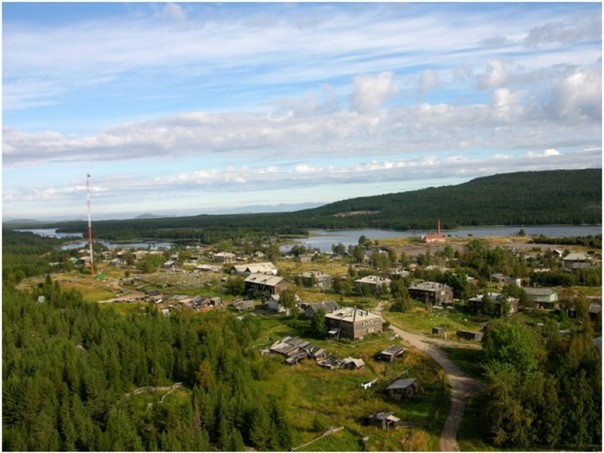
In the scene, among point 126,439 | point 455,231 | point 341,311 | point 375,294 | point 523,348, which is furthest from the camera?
A: point 455,231

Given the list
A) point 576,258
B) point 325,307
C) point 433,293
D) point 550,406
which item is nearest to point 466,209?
point 576,258

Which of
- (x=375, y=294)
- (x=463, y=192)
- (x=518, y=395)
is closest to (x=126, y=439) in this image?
(x=518, y=395)

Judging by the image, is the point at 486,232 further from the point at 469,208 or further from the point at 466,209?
the point at 469,208

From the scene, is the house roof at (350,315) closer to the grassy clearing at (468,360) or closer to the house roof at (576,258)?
the grassy clearing at (468,360)

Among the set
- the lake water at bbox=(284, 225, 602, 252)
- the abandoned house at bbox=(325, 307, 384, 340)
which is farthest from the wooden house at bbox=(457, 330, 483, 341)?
the lake water at bbox=(284, 225, 602, 252)

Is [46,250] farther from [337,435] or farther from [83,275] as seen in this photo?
[337,435]

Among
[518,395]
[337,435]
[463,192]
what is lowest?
[337,435]

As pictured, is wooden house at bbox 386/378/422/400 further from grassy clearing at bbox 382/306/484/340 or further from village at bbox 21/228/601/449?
grassy clearing at bbox 382/306/484/340
